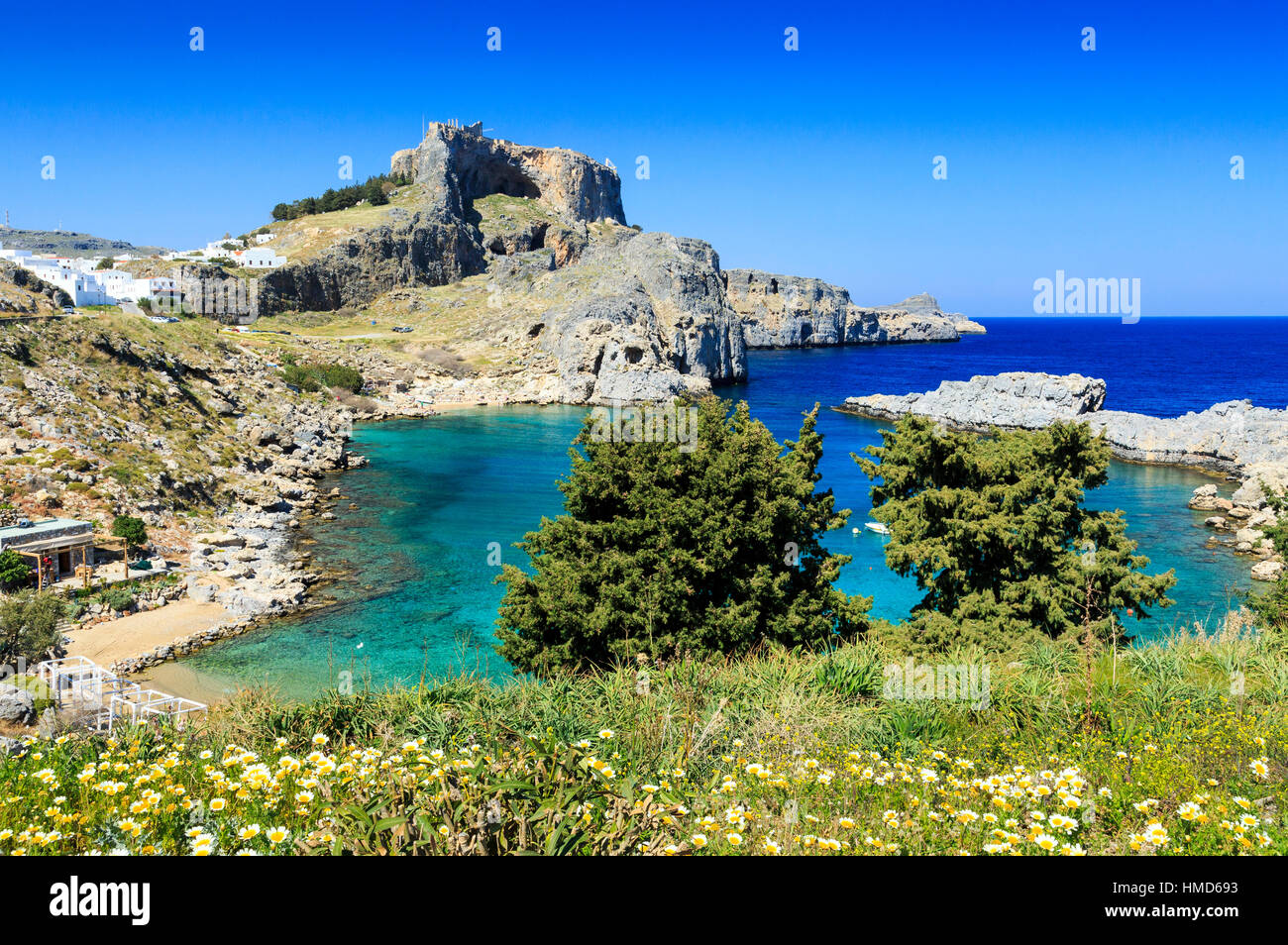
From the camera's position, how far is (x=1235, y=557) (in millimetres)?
34688

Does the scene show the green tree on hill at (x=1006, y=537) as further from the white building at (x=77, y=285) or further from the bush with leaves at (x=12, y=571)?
the white building at (x=77, y=285)

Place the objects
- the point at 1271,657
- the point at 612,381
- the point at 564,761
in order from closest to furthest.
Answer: the point at 564,761
the point at 1271,657
the point at 612,381

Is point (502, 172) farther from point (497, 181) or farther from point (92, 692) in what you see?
point (92, 692)

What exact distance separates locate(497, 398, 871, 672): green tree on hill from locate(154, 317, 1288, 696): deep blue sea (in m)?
2.04

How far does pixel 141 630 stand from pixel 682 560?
58.3 feet

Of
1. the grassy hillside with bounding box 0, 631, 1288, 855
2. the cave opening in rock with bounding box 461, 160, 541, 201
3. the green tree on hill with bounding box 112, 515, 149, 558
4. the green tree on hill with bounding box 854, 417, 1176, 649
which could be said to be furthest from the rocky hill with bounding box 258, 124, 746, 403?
the grassy hillside with bounding box 0, 631, 1288, 855

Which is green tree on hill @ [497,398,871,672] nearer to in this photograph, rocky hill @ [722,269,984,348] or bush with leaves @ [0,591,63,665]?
bush with leaves @ [0,591,63,665]

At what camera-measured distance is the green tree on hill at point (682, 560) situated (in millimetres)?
14945

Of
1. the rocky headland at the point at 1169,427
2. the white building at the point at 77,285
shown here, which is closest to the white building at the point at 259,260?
the white building at the point at 77,285

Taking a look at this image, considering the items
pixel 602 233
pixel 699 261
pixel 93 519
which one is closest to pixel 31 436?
pixel 93 519

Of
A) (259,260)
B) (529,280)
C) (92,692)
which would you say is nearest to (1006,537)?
(92,692)

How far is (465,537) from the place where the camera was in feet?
121
